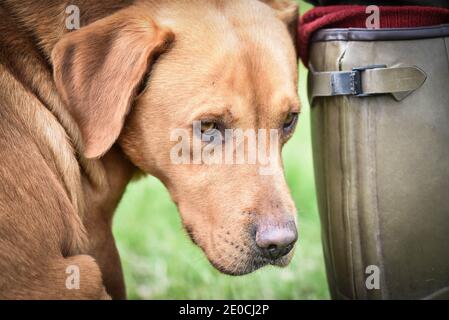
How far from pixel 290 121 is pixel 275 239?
2.00ft

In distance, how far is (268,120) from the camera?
284 centimetres

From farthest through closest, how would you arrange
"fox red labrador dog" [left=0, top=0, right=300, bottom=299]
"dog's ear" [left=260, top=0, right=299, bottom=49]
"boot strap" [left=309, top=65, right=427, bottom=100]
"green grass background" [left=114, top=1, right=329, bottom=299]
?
"green grass background" [left=114, top=1, right=329, bottom=299] < "dog's ear" [left=260, top=0, right=299, bottom=49] < "boot strap" [left=309, top=65, right=427, bottom=100] < "fox red labrador dog" [left=0, top=0, right=300, bottom=299]

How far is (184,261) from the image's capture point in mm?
4227

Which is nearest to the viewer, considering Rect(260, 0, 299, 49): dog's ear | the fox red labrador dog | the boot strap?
the fox red labrador dog

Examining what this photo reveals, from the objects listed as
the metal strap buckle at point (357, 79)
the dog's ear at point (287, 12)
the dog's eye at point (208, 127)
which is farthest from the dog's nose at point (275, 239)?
the dog's ear at point (287, 12)

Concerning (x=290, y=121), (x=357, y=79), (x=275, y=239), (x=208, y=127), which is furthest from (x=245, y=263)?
(x=357, y=79)

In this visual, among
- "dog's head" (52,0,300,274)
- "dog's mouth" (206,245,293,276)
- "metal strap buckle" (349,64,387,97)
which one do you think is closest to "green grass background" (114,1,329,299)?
"dog's mouth" (206,245,293,276)

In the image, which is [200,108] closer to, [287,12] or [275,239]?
[275,239]

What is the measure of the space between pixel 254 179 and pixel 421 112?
0.79 m

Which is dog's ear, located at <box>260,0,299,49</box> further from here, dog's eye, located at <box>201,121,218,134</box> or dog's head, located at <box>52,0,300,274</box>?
dog's eye, located at <box>201,121,218,134</box>

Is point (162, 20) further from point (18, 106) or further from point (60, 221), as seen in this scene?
point (60, 221)

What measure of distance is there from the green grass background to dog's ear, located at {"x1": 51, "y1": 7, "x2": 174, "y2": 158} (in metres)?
0.78

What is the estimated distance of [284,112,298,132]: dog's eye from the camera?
298cm

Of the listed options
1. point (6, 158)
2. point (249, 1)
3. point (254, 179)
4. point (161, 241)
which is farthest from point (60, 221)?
point (161, 241)
